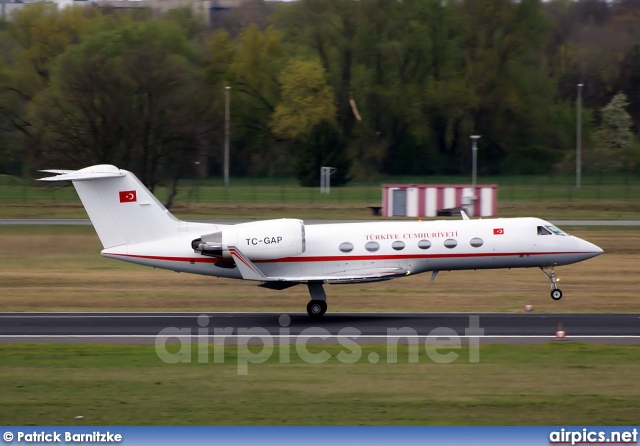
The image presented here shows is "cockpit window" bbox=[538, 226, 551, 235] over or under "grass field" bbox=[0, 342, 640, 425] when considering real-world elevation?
over

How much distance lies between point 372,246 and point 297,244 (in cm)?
215

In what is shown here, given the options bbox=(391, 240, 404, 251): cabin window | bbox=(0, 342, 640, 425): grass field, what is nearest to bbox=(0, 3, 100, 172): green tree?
bbox=(391, 240, 404, 251): cabin window

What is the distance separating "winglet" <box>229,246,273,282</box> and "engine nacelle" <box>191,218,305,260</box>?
0.67ft

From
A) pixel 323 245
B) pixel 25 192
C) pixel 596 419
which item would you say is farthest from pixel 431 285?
pixel 25 192

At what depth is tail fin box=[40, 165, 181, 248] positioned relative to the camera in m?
25.2

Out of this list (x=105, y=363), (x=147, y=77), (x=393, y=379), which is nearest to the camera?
(x=393, y=379)

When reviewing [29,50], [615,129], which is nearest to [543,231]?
[615,129]

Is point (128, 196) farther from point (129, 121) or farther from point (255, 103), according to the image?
point (255, 103)

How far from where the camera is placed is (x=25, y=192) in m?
68.6

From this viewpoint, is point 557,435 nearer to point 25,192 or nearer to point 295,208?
point 295,208

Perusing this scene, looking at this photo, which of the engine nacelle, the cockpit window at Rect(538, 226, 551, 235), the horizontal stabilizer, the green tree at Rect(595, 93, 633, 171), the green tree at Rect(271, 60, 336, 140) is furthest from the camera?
the green tree at Rect(595, 93, 633, 171)

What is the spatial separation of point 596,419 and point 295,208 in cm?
4761

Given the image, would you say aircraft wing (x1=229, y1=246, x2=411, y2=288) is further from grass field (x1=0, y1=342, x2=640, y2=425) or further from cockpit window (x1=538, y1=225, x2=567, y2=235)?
grass field (x1=0, y1=342, x2=640, y2=425)

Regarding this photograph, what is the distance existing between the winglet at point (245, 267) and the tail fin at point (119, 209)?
2.23 m
